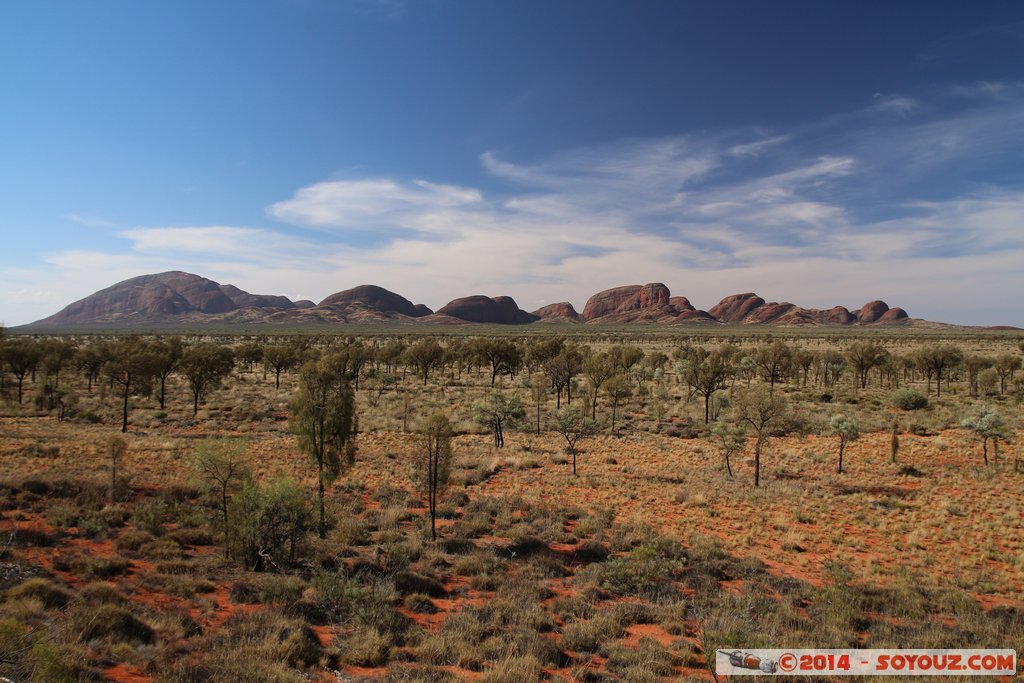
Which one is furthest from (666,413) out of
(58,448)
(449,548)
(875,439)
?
(58,448)

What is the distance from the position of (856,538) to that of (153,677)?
1960 centimetres

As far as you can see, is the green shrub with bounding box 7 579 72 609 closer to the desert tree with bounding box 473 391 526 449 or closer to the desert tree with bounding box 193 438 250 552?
the desert tree with bounding box 193 438 250 552

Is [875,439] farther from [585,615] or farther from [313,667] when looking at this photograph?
[313,667]

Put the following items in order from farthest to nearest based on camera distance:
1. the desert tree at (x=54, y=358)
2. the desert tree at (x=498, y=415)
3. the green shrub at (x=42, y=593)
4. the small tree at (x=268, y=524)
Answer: the desert tree at (x=54, y=358) < the desert tree at (x=498, y=415) < the small tree at (x=268, y=524) < the green shrub at (x=42, y=593)

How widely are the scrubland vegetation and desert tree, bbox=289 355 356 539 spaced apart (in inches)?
2.9

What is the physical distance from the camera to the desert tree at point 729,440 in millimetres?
25594

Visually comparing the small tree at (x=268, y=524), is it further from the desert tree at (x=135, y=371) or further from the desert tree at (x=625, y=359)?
the desert tree at (x=625, y=359)

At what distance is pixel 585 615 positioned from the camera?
1155 centimetres

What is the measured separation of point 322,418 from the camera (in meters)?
16.4

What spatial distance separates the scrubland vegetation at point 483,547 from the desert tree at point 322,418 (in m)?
0.07

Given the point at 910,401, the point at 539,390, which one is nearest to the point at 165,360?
the point at 539,390

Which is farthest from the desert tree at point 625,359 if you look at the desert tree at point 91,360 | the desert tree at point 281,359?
the desert tree at point 91,360

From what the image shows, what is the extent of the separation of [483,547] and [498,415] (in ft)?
57.3

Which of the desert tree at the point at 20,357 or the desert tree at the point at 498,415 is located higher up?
the desert tree at the point at 20,357
